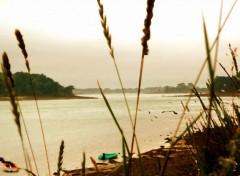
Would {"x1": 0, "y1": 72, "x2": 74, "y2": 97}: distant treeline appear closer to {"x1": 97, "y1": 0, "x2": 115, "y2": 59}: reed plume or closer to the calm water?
the calm water

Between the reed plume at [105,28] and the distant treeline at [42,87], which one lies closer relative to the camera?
the reed plume at [105,28]

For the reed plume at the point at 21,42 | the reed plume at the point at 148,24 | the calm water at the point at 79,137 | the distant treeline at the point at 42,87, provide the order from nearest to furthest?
the reed plume at the point at 148,24 → the reed plume at the point at 21,42 → the calm water at the point at 79,137 → the distant treeline at the point at 42,87

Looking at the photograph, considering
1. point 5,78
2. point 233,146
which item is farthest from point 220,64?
point 5,78

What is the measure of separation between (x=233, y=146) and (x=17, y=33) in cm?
96

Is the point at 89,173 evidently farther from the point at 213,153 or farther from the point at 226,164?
the point at 226,164

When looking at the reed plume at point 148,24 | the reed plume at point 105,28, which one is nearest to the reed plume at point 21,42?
the reed plume at point 105,28

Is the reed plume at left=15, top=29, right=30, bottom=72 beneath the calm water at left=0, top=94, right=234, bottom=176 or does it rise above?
above

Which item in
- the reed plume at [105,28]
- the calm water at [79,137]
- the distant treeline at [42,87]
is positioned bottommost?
the calm water at [79,137]

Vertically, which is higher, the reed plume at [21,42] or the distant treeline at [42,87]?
the distant treeline at [42,87]

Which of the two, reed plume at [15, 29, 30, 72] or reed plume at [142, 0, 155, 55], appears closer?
reed plume at [142, 0, 155, 55]

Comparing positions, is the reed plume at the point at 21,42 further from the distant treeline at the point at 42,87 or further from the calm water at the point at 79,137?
the distant treeline at the point at 42,87

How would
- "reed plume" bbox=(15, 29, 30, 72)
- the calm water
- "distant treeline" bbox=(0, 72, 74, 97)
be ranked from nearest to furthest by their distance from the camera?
1. "reed plume" bbox=(15, 29, 30, 72)
2. the calm water
3. "distant treeline" bbox=(0, 72, 74, 97)

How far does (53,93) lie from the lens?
15075 cm

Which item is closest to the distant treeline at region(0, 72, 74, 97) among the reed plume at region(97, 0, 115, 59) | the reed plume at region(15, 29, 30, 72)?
the reed plume at region(15, 29, 30, 72)
